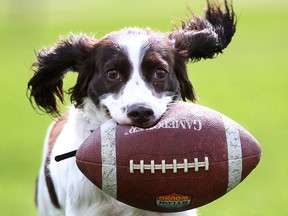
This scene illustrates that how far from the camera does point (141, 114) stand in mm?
4977

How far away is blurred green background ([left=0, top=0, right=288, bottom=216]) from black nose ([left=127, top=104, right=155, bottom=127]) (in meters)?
1.43

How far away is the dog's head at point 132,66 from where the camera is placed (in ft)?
17.0

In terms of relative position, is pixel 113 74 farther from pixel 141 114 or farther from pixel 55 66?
pixel 55 66

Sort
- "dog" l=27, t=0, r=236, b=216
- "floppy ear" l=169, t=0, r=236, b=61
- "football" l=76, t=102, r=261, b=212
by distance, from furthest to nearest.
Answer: "floppy ear" l=169, t=0, r=236, b=61 → "dog" l=27, t=0, r=236, b=216 → "football" l=76, t=102, r=261, b=212

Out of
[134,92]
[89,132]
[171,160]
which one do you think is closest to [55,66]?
[89,132]

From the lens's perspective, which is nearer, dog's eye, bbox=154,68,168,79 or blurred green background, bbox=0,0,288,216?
dog's eye, bbox=154,68,168,79

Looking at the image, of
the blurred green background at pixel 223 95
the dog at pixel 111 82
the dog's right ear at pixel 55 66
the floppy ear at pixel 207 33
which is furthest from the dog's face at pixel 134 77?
the blurred green background at pixel 223 95

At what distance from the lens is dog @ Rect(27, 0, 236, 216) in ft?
17.3

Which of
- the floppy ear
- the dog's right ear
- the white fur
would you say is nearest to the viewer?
the white fur

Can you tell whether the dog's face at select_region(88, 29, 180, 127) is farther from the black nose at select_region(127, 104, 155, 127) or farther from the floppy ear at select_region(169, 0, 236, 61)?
the floppy ear at select_region(169, 0, 236, 61)

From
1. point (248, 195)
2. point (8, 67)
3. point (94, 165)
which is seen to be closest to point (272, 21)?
point (8, 67)

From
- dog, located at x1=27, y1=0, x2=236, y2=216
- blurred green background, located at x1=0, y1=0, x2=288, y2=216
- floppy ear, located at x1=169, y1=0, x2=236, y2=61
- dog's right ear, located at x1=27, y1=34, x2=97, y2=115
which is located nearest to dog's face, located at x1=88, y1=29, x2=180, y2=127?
dog, located at x1=27, y1=0, x2=236, y2=216

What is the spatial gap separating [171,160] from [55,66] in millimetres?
1498

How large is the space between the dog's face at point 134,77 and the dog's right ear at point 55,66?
238 millimetres
